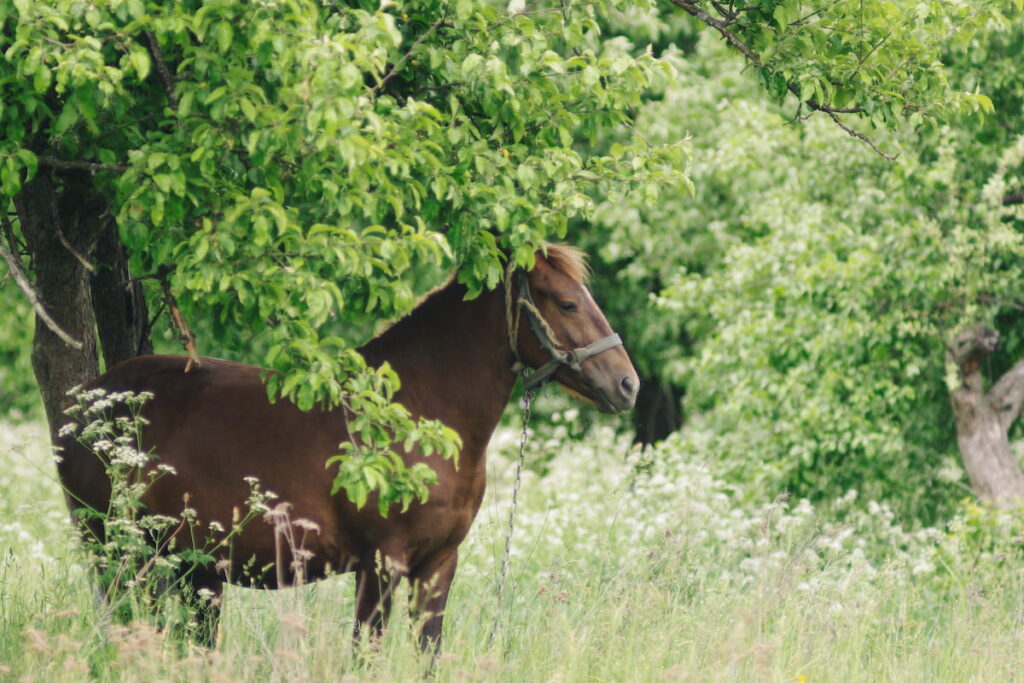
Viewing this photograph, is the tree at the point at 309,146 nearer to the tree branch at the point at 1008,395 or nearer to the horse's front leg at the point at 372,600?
the horse's front leg at the point at 372,600

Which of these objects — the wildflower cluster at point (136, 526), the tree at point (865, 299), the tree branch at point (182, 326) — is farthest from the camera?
the tree at point (865, 299)

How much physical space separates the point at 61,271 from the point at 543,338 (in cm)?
248

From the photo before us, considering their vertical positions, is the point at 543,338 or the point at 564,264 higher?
the point at 564,264

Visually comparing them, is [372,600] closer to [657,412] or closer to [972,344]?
[972,344]

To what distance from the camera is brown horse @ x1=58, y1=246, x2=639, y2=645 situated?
502 cm

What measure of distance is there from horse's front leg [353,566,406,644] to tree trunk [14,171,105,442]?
6.04ft

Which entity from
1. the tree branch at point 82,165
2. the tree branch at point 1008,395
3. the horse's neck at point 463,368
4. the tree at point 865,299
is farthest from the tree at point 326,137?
the tree branch at point 1008,395

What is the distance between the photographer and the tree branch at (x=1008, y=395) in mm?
10305

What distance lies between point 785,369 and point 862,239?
64.1 inches

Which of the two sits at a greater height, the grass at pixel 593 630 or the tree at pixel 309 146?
the tree at pixel 309 146

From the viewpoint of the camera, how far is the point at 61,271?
5750mm

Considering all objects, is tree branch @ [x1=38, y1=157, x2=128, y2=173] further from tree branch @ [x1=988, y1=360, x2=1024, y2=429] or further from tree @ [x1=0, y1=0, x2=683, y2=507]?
tree branch @ [x1=988, y1=360, x2=1024, y2=429]

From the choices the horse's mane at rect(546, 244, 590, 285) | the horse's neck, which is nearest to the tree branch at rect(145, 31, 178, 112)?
the horse's neck

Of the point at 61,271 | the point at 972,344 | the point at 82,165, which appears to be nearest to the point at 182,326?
the point at 82,165
